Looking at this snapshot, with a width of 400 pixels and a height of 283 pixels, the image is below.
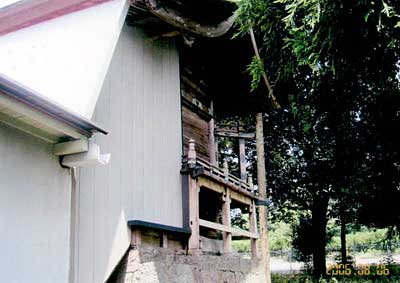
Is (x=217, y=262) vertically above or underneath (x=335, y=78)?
underneath

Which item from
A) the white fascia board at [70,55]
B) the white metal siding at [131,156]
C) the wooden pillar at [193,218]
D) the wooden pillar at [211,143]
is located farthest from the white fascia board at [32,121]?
the wooden pillar at [211,143]

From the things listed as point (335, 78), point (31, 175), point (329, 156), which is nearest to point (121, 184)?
point (31, 175)

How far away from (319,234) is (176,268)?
15175 millimetres

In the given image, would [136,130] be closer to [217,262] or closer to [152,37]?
[152,37]

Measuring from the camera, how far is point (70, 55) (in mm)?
5766

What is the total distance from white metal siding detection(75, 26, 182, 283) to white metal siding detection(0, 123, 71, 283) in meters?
0.99

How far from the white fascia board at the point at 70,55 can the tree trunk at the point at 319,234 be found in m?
15.8

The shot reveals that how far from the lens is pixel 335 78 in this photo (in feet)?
24.9

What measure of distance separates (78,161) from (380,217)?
561 inches

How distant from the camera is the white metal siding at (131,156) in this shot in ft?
17.9

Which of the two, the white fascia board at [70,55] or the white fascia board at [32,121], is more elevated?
the white fascia board at [70,55]

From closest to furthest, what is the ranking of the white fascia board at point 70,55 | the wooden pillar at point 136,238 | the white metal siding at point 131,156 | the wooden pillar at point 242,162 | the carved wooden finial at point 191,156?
the white fascia board at point 70,55
the white metal siding at point 131,156
the wooden pillar at point 136,238
the carved wooden finial at point 191,156
the wooden pillar at point 242,162

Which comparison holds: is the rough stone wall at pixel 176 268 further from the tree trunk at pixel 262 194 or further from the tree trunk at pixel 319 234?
the tree trunk at pixel 319 234

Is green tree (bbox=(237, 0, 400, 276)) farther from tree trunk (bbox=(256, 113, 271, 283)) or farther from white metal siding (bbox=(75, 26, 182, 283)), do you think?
white metal siding (bbox=(75, 26, 182, 283))
